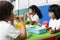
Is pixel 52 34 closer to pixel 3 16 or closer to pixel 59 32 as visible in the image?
pixel 59 32

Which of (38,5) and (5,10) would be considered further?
(38,5)

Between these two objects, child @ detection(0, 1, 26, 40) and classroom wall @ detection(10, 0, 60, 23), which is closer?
child @ detection(0, 1, 26, 40)

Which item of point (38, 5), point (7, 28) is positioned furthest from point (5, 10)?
point (38, 5)

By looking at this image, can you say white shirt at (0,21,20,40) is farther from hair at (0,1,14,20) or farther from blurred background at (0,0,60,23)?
blurred background at (0,0,60,23)

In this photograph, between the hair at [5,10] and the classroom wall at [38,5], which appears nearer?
the hair at [5,10]

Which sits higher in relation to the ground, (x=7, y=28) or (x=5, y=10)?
(x=5, y=10)

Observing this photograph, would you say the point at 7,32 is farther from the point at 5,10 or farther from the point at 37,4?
the point at 37,4

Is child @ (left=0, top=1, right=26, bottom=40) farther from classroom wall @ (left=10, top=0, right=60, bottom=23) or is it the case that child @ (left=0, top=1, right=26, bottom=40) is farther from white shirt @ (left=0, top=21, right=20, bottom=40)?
classroom wall @ (left=10, top=0, right=60, bottom=23)

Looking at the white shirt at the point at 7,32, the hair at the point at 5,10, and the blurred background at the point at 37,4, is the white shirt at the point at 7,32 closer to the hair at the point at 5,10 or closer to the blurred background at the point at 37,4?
the hair at the point at 5,10

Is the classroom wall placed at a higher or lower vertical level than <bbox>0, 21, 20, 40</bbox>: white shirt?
higher

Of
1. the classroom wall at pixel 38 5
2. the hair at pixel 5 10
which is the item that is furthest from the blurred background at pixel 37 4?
the hair at pixel 5 10

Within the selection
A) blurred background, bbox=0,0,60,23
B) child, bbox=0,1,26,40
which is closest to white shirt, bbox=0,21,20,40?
child, bbox=0,1,26,40

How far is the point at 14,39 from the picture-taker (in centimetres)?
106

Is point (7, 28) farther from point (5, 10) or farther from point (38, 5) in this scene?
point (38, 5)
